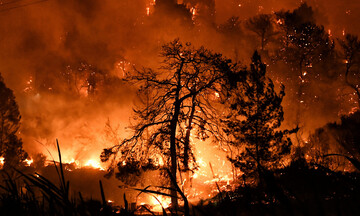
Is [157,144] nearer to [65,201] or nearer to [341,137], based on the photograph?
[65,201]

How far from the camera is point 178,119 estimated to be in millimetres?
16344

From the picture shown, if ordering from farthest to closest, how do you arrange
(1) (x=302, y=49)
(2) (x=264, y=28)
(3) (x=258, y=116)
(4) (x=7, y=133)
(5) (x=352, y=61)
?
(2) (x=264, y=28) → (1) (x=302, y=49) → (5) (x=352, y=61) → (4) (x=7, y=133) → (3) (x=258, y=116)

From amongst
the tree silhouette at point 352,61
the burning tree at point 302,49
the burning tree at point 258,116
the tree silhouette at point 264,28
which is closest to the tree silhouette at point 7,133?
the burning tree at point 258,116

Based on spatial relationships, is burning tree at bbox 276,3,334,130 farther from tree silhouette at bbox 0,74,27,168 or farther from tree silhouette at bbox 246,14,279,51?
tree silhouette at bbox 0,74,27,168

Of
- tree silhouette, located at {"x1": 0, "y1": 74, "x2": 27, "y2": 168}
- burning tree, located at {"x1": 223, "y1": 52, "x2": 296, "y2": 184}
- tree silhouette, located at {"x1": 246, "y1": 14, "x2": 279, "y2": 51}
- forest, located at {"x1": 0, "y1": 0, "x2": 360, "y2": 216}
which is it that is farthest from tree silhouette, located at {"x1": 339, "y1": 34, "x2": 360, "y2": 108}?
tree silhouette, located at {"x1": 0, "y1": 74, "x2": 27, "y2": 168}

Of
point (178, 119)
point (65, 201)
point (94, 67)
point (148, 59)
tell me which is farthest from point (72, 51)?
point (65, 201)

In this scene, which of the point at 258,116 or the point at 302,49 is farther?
the point at 302,49

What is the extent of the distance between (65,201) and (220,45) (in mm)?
53736

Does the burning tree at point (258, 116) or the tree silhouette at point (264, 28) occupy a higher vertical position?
the tree silhouette at point (264, 28)

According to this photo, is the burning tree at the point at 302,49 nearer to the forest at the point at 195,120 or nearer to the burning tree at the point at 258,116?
the forest at the point at 195,120

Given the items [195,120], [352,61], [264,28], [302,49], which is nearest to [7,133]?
[195,120]

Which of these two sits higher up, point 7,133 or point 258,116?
point 7,133

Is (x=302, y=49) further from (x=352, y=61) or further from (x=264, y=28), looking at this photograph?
(x=264, y=28)

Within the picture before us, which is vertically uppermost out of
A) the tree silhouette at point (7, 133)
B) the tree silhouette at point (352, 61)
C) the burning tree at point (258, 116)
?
the tree silhouette at point (352, 61)
